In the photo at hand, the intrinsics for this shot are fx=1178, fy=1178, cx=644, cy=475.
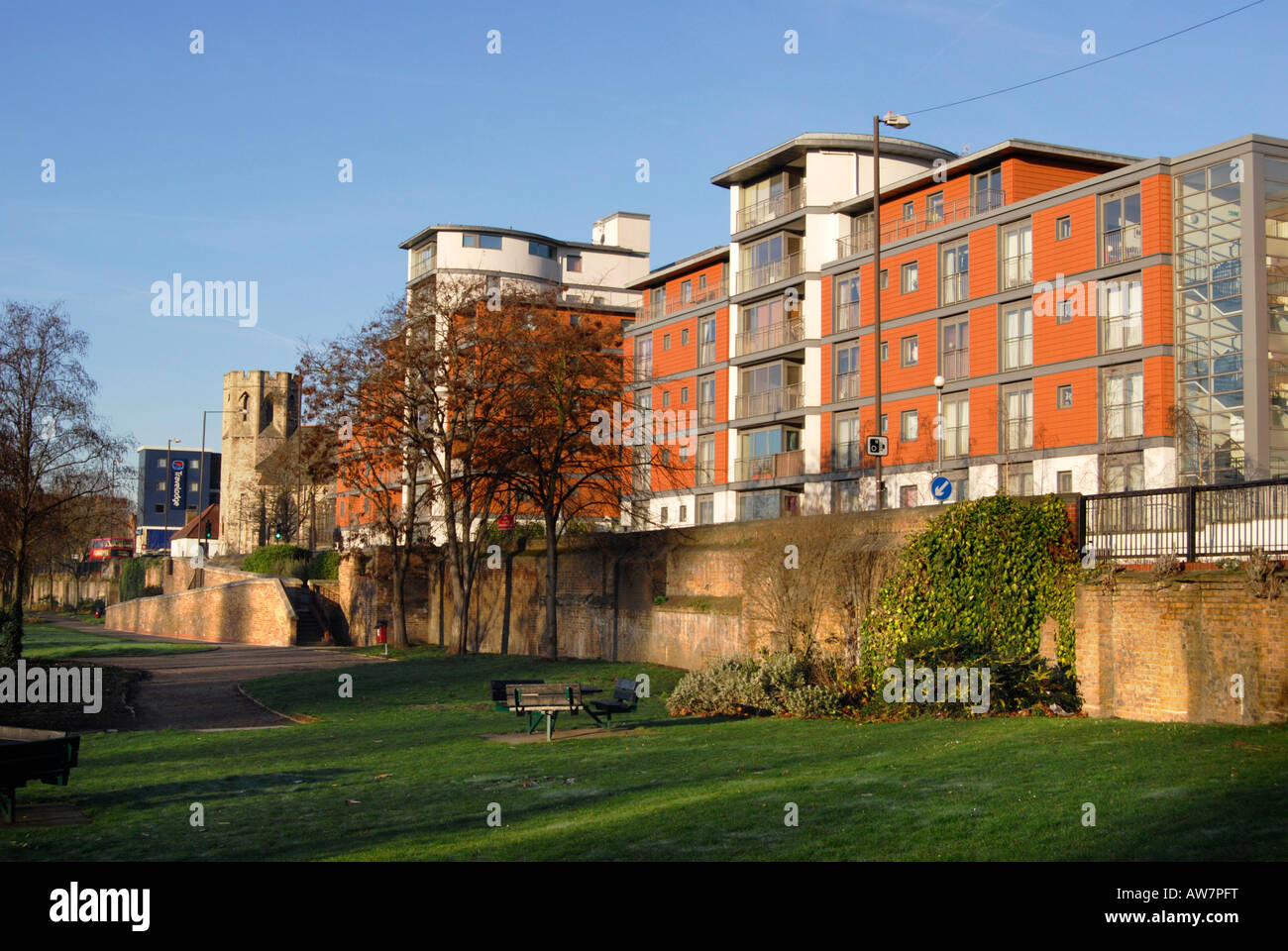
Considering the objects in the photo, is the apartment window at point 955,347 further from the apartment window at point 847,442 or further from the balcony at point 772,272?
the balcony at point 772,272

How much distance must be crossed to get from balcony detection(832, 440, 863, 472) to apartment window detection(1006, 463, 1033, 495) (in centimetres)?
856

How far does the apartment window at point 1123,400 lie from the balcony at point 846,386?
12752 millimetres

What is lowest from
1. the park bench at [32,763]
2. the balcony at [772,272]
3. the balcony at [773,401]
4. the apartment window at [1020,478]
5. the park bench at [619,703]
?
the park bench at [619,703]

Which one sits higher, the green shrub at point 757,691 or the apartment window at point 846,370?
the apartment window at point 846,370

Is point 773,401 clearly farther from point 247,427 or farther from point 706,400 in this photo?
point 247,427

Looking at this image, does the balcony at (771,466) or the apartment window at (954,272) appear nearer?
the apartment window at (954,272)

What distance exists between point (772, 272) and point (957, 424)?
1516 cm

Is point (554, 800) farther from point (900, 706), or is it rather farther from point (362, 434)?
point (362, 434)

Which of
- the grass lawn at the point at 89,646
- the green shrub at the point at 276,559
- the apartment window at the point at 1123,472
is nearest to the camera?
the apartment window at the point at 1123,472

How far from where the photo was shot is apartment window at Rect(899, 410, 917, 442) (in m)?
47.0

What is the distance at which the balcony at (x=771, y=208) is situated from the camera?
5591 centimetres

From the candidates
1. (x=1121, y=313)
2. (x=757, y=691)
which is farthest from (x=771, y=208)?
(x=757, y=691)

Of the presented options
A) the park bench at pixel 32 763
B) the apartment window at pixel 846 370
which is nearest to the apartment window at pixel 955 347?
the apartment window at pixel 846 370

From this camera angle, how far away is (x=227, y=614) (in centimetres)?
5675
